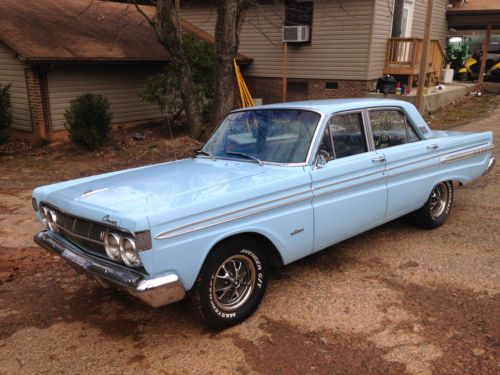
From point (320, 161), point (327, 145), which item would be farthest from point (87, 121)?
point (320, 161)

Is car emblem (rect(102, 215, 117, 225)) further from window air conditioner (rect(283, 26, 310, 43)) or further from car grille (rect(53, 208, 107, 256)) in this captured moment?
window air conditioner (rect(283, 26, 310, 43))

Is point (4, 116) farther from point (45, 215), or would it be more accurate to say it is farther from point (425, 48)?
point (425, 48)

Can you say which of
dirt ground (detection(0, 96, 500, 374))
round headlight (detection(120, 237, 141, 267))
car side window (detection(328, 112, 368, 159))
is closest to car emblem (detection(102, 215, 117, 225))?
round headlight (detection(120, 237, 141, 267))

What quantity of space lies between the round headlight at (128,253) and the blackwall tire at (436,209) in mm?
3587

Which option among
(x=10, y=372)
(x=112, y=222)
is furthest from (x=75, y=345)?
(x=112, y=222)

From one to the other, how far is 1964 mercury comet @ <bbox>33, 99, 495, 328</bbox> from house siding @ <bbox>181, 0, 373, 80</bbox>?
34.5 feet

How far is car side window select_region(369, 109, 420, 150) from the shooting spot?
4762mm

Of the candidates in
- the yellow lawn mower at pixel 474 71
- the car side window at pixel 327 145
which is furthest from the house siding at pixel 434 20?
the car side window at pixel 327 145

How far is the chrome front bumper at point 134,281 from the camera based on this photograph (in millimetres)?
2980

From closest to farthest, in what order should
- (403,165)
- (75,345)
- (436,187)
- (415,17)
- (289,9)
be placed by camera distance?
(75,345)
(403,165)
(436,187)
(289,9)
(415,17)

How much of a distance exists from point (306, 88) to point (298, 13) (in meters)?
2.59

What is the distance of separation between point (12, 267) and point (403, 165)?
4228mm

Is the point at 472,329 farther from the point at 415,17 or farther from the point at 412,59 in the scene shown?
the point at 415,17

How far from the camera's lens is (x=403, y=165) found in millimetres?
4848
